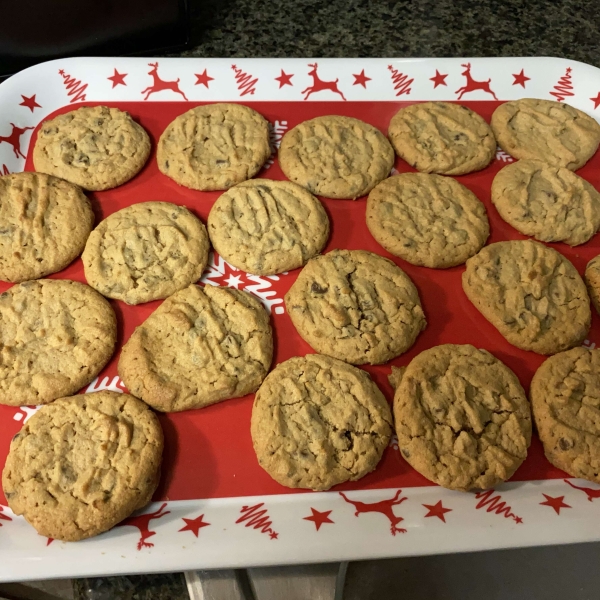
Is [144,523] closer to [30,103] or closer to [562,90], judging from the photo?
[30,103]

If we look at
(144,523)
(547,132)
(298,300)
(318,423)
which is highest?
(547,132)

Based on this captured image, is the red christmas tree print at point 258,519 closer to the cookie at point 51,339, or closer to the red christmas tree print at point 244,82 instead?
the cookie at point 51,339

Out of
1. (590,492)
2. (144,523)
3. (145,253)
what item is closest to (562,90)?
(590,492)

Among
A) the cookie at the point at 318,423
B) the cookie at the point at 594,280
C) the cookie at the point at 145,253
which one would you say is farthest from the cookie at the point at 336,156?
the cookie at the point at 594,280

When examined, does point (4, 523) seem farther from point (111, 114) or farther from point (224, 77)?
point (224, 77)

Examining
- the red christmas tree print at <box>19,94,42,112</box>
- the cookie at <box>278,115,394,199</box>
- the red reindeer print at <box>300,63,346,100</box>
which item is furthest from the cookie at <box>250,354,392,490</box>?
the red christmas tree print at <box>19,94,42,112</box>
